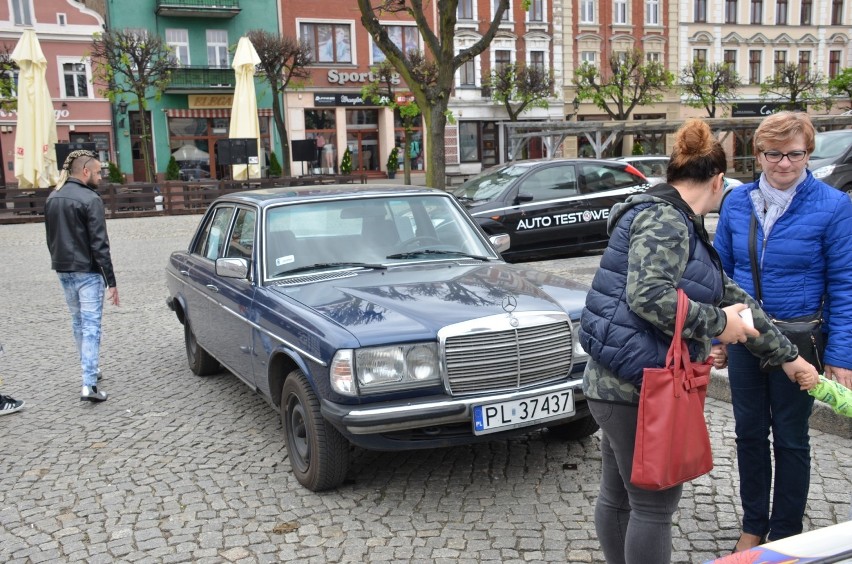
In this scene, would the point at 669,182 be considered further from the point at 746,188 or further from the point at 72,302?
the point at 72,302

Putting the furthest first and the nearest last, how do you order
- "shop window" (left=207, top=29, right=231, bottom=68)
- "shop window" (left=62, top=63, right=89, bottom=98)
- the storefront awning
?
"shop window" (left=207, top=29, right=231, bottom=68) < the storefront awning < "shop window" (left=62, top=63, right=89, bottom=98)

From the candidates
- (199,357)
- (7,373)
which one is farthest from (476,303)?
(7,373)

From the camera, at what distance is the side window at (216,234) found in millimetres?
6062

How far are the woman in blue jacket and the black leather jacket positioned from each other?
477 cm

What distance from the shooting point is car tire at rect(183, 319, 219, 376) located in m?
6.83

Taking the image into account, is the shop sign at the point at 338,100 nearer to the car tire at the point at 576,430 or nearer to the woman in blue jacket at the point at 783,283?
the car tire at the point at 576,430

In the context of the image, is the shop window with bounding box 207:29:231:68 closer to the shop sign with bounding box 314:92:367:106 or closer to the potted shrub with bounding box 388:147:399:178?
the shop sign with bounding box 314:92:367:106

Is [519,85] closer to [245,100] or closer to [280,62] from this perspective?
[280,62]

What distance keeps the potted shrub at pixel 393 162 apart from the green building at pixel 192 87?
18.8ft

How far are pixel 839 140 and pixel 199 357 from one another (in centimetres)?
1290

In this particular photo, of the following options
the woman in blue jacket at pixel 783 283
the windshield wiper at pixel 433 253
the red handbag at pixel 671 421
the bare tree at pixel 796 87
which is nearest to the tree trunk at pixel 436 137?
the windshield wiper at pixel 433 253

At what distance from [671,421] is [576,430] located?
247cm

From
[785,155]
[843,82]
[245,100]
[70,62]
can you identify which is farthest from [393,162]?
[785,155]

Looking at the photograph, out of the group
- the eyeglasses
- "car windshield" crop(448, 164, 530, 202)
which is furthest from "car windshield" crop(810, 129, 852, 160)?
the eyeglasses
